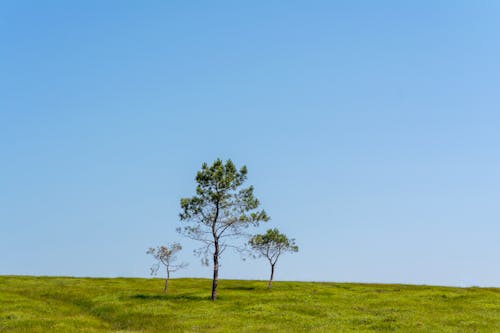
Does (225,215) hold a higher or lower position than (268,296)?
higher

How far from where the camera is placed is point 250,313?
46.3 meters

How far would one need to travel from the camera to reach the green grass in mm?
39281

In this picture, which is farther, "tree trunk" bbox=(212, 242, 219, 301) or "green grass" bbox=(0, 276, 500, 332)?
"tree trunk" bbox=(212, 242, 219, 301)

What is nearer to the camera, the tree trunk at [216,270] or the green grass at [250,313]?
the green grass at [250,313]

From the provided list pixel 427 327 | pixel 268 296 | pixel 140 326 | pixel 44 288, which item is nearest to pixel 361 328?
pixel 427 327

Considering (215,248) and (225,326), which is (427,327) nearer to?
(225,326)

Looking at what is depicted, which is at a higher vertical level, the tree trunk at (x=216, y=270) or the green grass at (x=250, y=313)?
the tree trunk at (x=216, y=270)

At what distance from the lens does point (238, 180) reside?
5866 cm

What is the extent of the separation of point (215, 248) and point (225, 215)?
3.76m

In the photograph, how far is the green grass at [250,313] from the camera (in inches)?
1547

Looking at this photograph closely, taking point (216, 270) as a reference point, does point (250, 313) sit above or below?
below

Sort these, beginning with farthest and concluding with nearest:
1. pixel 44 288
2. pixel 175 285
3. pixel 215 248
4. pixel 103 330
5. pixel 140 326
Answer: pixel 175 285
pixel 44 288
pixel 215 248
pixel 140 326
pixel 103 330

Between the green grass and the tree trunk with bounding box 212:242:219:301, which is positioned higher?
the tree trunk with bounding box 212:242:219:301

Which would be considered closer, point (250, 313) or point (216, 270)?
point (250, 313)
